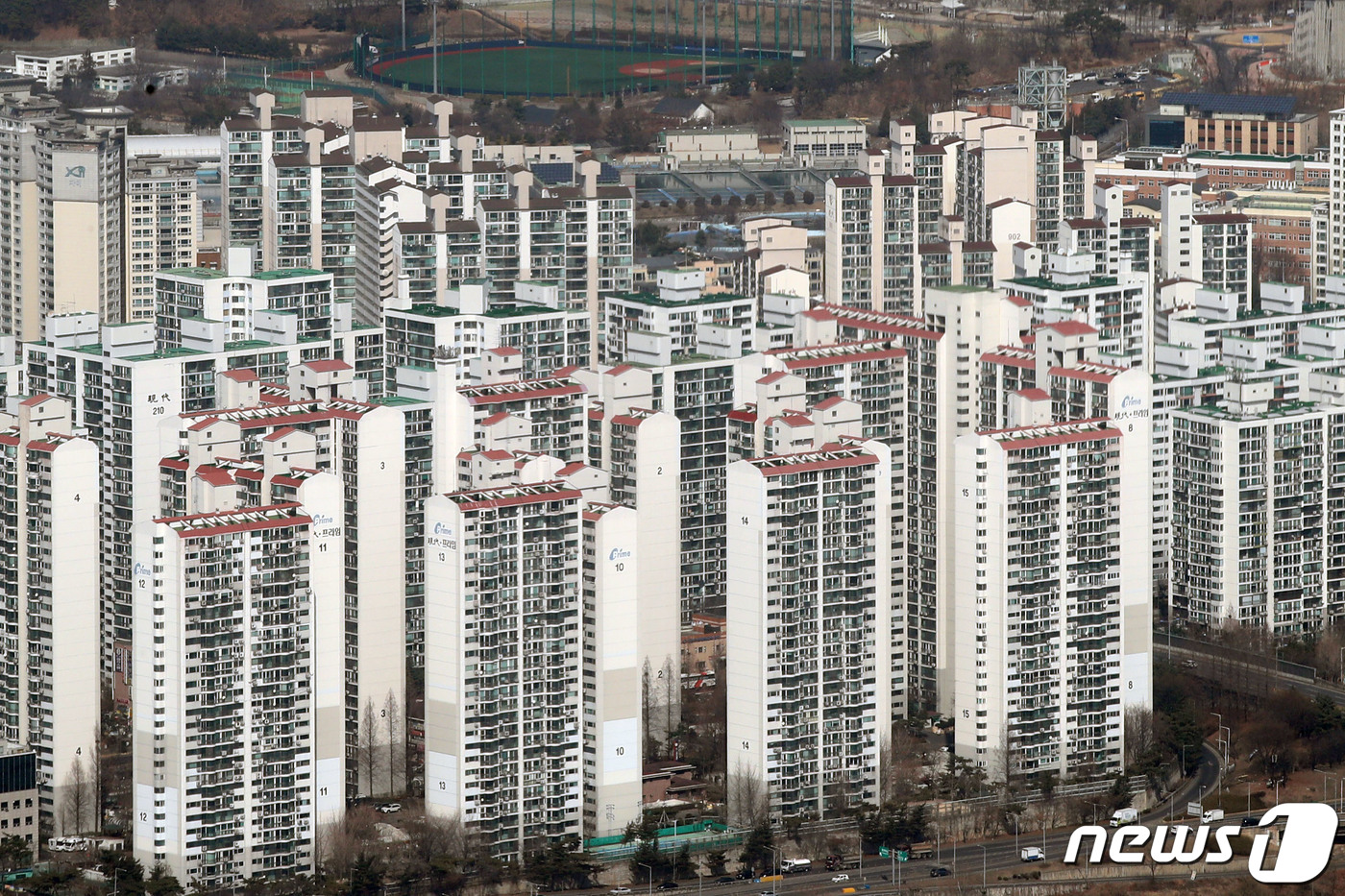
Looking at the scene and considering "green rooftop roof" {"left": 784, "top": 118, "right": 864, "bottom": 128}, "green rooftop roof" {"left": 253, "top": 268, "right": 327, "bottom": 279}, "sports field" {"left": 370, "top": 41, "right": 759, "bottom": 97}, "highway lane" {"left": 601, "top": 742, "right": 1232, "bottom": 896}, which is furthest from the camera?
"sports field" {"left": 370, "top": 41, "right": 759, "bottom": 97}

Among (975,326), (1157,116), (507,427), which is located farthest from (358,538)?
(1157,116)

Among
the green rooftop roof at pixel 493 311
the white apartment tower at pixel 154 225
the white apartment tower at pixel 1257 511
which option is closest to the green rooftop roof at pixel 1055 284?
the white apartment tower at pixel 1257 511

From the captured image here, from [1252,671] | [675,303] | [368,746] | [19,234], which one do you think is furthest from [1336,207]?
[368,746]

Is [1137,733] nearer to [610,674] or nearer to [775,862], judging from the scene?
[775,862]

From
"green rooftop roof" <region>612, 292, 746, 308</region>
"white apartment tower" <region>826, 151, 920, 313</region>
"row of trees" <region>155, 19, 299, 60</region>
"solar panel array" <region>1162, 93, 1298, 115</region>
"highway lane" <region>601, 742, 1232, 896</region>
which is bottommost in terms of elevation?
"highway lane" <region>601, 742, 1232, 896</region>

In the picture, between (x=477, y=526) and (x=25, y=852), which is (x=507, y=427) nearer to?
(x=477, y=526)

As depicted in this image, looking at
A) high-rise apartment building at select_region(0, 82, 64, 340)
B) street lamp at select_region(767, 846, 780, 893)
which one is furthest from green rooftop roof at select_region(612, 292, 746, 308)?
high-rise apartment building at select_region(0, 82, 64, 340)

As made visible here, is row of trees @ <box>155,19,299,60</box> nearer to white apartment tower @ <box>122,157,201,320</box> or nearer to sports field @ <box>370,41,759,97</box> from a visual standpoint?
sports field @ <box>370,41,759,97</box>

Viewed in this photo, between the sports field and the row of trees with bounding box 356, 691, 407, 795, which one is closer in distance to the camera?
the row of trees with bounding box 356, 691, 407, 795
